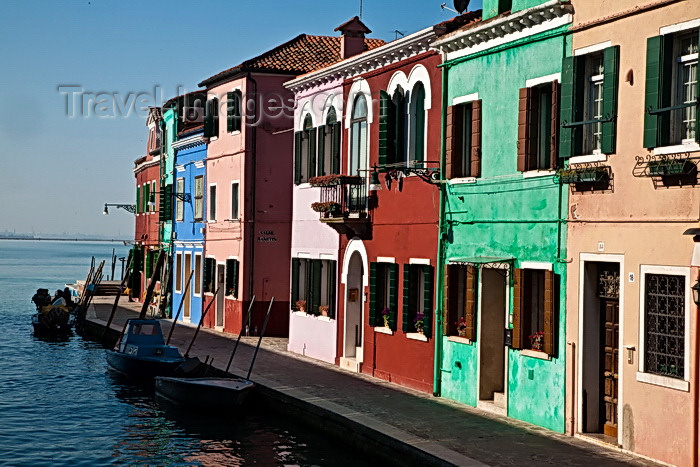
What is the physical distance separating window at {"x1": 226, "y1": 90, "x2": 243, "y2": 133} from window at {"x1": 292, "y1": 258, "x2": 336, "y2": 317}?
6.71 meters

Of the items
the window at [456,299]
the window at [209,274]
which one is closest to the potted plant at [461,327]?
the window at [456,299]

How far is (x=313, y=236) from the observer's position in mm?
27469

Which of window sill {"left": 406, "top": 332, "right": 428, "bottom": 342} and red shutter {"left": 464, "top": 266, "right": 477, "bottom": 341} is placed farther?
window sill {"left": 406, "top": 332, "right": 428, "bottom": 342}

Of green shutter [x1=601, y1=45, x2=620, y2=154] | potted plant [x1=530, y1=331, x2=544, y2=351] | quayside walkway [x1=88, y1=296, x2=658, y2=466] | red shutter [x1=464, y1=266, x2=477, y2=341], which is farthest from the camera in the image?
red shutter [x1=464, y1=266, x2=477, y2=341]

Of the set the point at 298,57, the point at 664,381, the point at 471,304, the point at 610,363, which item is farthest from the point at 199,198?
the point at 664,381

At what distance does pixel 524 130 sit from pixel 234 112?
1787cm

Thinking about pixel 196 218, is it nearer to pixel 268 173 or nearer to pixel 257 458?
pixel 268 173

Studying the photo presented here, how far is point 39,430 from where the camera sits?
69.1ft

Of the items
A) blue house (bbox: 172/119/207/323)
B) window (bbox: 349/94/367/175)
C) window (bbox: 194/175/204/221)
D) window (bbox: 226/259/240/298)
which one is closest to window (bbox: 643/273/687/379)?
Result: window (bbox: 349/94/367/175)

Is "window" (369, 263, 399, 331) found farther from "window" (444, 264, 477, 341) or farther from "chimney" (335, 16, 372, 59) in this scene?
"chimney" (335, 16, 372, 59)

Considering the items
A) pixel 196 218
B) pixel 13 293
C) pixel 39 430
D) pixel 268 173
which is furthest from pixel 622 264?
pixel 13 293

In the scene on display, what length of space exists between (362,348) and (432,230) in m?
4.56

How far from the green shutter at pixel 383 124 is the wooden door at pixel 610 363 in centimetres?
793

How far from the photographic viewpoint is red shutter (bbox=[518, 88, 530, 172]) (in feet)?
57.3
